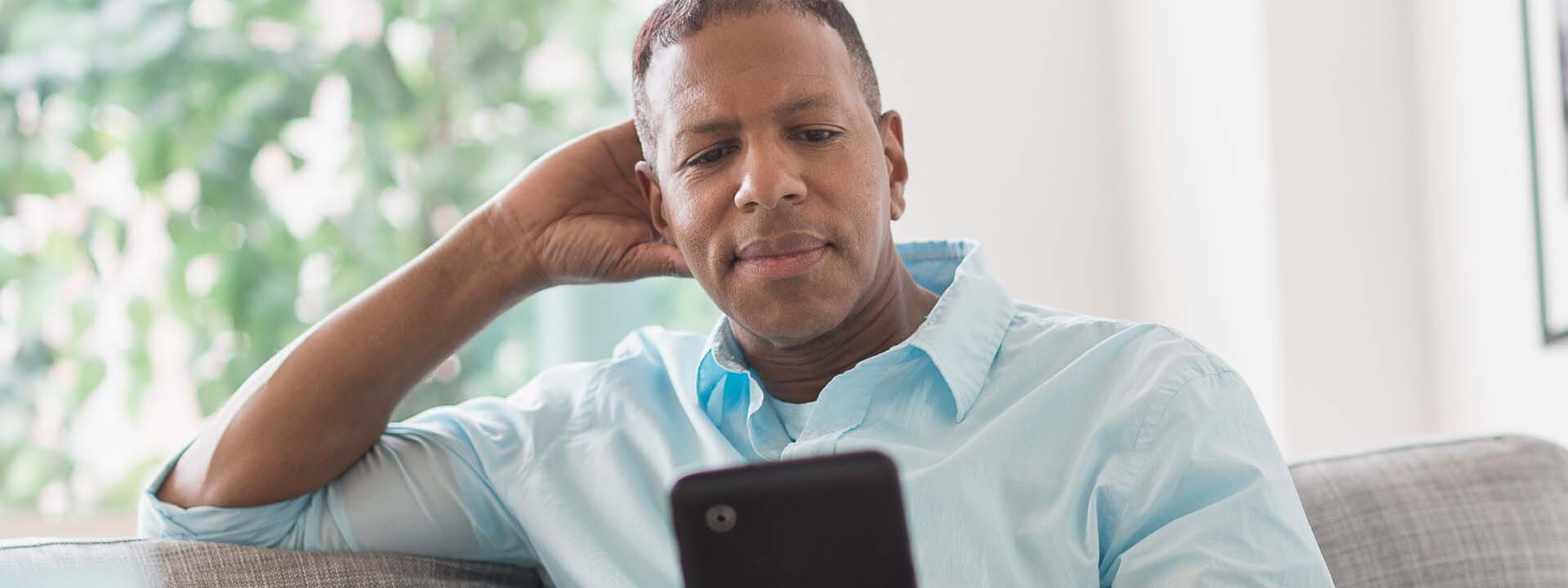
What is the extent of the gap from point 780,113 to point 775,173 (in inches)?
2.3

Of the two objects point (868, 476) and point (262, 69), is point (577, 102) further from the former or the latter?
point (868, 476)

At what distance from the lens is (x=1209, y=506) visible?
112cm

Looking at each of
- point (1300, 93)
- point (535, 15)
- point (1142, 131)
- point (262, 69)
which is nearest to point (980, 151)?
point (1142, 131)

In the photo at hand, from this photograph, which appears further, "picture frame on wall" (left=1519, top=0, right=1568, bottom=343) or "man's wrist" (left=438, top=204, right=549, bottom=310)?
"picture frame on wall" (left=1519, top=0, right=1568, bottom=343)

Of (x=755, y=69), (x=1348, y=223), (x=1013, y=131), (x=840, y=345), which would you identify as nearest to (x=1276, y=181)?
(x=1348, y=223)

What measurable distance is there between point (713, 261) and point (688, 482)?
0.63m

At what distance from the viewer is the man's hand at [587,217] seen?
4.81ft

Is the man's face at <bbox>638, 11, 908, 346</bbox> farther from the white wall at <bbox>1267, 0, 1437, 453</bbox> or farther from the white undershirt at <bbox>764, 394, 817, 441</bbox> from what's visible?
the white wall at <bbox>1267, 0, 1437, 453</bbox>

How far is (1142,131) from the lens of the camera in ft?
8.87

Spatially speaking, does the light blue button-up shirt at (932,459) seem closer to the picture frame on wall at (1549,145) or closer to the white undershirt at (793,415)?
the white undershirt at (793,415)

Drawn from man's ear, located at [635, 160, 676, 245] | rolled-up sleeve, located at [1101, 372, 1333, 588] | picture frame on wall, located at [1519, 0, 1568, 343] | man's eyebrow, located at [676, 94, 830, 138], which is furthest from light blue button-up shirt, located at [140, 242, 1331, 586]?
picture frame on wall, located at [1519, 0, 1568, 343]

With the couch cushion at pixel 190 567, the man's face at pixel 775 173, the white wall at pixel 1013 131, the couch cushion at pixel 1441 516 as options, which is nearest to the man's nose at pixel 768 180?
the man's face at pixel 775 173

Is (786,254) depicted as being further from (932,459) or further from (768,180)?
(932,459)

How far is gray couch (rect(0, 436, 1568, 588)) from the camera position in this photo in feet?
4.06
